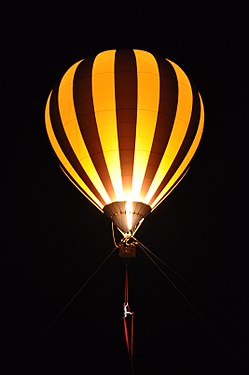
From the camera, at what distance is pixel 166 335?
1900 cm

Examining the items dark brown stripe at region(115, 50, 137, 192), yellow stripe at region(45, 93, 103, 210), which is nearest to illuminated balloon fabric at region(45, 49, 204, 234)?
dark brown stripe at region(115, 50, 137, 192)

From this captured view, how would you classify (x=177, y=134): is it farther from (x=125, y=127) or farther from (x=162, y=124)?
(x=125, y=127)

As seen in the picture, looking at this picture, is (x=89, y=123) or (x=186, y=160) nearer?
(x=89, y=123)

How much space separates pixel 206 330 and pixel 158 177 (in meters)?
11.3

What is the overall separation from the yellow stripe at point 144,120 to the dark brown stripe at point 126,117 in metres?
0.06

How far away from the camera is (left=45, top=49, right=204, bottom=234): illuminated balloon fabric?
28.0 feet

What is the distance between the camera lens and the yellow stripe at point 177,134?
8.69 m

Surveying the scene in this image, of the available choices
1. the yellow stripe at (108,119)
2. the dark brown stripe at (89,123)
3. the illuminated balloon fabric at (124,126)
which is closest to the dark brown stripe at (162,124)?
the illuminated balloon fabric at (124,126)

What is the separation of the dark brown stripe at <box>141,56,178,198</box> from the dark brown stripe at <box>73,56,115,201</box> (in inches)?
22.5

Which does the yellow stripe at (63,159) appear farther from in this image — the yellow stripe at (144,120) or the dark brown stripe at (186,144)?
the dark brown stripe at (186,144)

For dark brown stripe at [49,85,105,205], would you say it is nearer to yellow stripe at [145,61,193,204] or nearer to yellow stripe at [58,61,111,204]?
yellow stripe at [58,61,111,204]

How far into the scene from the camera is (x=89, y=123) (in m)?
8.54

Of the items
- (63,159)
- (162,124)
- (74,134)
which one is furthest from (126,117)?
(63,159)

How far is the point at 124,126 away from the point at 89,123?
1.59 ft
